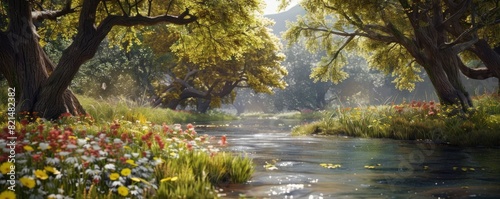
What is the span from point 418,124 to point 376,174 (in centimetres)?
924

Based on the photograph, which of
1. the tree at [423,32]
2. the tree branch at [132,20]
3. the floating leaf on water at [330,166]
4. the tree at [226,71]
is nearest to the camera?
the floating leaf on water at [330,166]

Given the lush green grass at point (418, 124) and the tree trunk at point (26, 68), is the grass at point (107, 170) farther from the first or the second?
the lush green grass at point (418, 124)

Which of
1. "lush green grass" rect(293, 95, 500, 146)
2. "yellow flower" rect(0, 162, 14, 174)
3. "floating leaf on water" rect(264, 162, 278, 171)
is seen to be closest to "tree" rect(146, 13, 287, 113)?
"lush green grass" rect(293, 95, 500, 146)

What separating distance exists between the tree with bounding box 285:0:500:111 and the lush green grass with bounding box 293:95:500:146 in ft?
4.70

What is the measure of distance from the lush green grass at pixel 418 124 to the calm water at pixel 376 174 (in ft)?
4.76

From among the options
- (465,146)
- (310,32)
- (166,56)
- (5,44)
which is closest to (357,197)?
(465,146)

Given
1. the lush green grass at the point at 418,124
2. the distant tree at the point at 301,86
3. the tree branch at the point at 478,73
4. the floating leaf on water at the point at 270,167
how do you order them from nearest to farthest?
the floating leaf on water at the point at 270,167 → the lush green grass at the point at 418,124 → the tree branch at the point at 478,73 → the distant tree at the point at 301,86

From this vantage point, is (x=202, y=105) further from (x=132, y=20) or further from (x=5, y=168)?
(x=5, y=168)

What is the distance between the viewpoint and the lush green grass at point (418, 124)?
48.8 ft

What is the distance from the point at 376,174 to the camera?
8.77 metres

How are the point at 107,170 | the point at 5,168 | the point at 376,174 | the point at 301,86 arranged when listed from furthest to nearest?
the point at 301,86 → the point at 376,174 → the point at 107,170 → the point at 5,168

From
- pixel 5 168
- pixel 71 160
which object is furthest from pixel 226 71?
pixel 5 168

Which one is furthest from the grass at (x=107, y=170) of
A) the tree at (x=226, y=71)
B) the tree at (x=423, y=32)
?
the tree at (x=226, y=71)

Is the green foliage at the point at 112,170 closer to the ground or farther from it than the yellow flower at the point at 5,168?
closer to the ground
